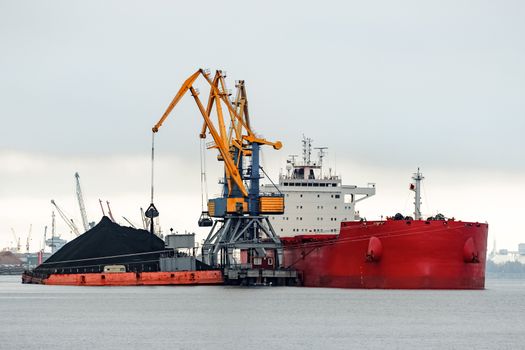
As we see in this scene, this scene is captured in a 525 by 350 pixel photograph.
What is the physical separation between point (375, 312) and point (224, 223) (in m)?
24.6

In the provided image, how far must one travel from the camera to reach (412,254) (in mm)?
68250

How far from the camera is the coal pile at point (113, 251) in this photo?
8369 centimetres

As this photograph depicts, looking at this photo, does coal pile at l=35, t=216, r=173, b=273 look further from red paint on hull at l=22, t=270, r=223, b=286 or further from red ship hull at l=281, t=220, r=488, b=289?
red ship hull at l=281, t=220, r=488, b=289

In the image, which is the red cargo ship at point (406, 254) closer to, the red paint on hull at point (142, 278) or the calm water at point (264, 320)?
the calm water at point (264, 320)

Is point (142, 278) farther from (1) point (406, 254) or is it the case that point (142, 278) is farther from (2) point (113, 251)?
(1) point (406, 254)

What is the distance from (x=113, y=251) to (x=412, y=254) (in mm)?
23784

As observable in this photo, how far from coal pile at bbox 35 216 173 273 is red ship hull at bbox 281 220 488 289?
54.2 ft

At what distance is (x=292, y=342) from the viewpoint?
44.3m

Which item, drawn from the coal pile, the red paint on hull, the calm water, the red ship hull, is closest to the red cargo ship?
the red ship hull

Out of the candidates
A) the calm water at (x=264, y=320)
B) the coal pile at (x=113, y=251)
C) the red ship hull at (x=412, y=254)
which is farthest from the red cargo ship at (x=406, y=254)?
the coal pile at (x=113, y=251)

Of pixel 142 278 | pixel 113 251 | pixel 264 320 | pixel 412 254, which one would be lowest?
pixel 264 320

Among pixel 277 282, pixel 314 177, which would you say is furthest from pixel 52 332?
pixel 314 177

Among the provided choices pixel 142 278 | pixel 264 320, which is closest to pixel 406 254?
pixel 264 320

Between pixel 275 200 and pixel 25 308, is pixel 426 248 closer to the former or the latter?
pixel 275 200
